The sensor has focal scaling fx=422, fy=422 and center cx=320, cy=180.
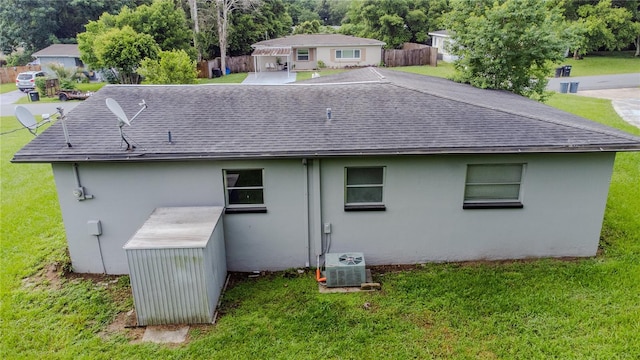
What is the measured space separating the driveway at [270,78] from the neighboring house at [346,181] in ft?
83.1

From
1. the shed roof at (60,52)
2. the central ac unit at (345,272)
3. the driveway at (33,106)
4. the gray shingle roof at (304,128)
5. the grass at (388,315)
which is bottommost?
the grass at (388,315)

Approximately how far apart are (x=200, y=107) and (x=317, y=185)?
358cm

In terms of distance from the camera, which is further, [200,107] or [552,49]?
[552,49]

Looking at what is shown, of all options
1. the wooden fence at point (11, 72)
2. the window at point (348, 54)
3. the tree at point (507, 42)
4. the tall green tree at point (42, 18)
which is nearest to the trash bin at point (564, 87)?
the tree at point (507, 42)

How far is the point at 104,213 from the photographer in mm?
8672

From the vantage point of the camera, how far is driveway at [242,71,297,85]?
34.2 metres

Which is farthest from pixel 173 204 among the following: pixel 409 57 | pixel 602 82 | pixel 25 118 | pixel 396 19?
pixel 396 19

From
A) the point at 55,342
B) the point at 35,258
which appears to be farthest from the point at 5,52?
the point at 55,342

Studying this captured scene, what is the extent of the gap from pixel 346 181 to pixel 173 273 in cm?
377

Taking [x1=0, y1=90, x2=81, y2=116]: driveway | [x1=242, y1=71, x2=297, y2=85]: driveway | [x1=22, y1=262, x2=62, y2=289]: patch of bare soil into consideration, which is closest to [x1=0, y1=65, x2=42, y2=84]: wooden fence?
[x1=0, y1=90, x2=81, y2=116]: driveway

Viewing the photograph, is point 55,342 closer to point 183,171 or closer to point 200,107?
point 183,171

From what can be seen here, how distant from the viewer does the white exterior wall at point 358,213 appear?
8.53m

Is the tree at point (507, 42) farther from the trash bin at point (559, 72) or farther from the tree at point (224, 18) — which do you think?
the tree at point (224, 18)

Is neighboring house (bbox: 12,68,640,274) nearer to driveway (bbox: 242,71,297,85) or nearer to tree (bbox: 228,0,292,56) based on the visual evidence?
driveway (bbox: 242,71,297,85)
